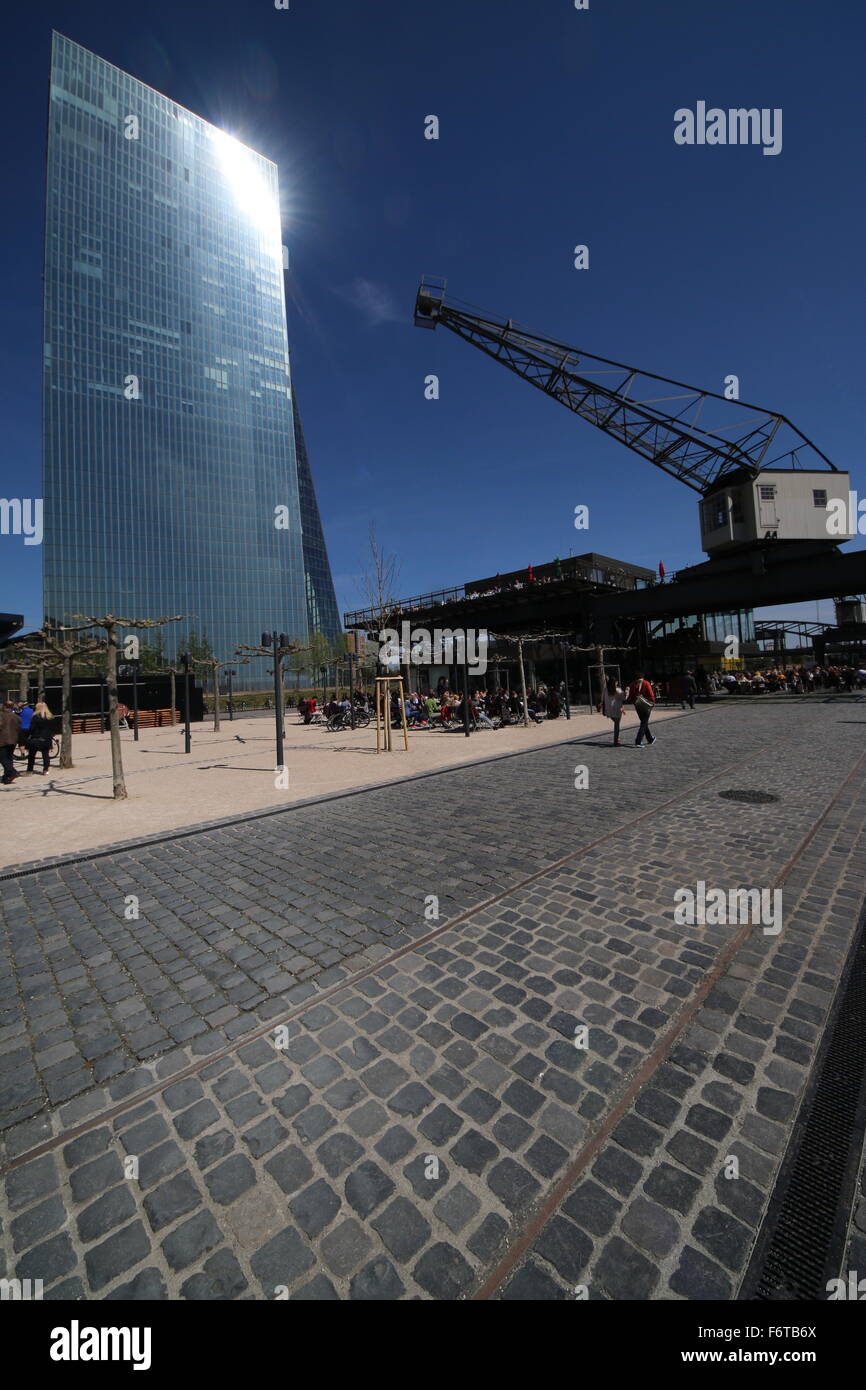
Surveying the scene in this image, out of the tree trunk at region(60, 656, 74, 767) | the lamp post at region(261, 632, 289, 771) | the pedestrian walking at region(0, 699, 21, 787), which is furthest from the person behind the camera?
the tree trunk at region(60, 656, 74, 767)

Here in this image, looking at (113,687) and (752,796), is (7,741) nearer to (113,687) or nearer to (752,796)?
(113,687)

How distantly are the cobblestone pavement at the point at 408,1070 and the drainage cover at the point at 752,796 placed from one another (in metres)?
2.02

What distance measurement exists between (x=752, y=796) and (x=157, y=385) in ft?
401

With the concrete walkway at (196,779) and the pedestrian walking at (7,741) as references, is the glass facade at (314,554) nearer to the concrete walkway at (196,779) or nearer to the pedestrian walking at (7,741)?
the concrete walkway at (196,779)

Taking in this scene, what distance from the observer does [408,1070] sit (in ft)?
8.65

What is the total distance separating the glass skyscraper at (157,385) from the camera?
86688mm

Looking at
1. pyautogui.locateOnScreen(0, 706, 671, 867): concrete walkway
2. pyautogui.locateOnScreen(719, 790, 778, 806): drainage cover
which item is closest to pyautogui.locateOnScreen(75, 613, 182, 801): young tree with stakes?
pyautogui.locateOnScreen(0, 706, 671, 867): concrete walkway

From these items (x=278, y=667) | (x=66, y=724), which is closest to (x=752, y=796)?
(x=278, y=667)

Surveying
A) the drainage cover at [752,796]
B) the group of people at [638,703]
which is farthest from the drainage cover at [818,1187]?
the group of people at [638,703]

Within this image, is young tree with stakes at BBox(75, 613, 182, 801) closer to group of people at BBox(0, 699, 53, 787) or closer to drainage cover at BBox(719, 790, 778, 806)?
group of people at BBox(0, 699, 53, 787)

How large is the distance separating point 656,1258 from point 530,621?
34844mm

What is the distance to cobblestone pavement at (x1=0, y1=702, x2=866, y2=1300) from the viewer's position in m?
1.81

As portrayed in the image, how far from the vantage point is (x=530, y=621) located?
35281mm

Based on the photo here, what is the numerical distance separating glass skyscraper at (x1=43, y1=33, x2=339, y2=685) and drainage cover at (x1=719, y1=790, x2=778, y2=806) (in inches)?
3621
